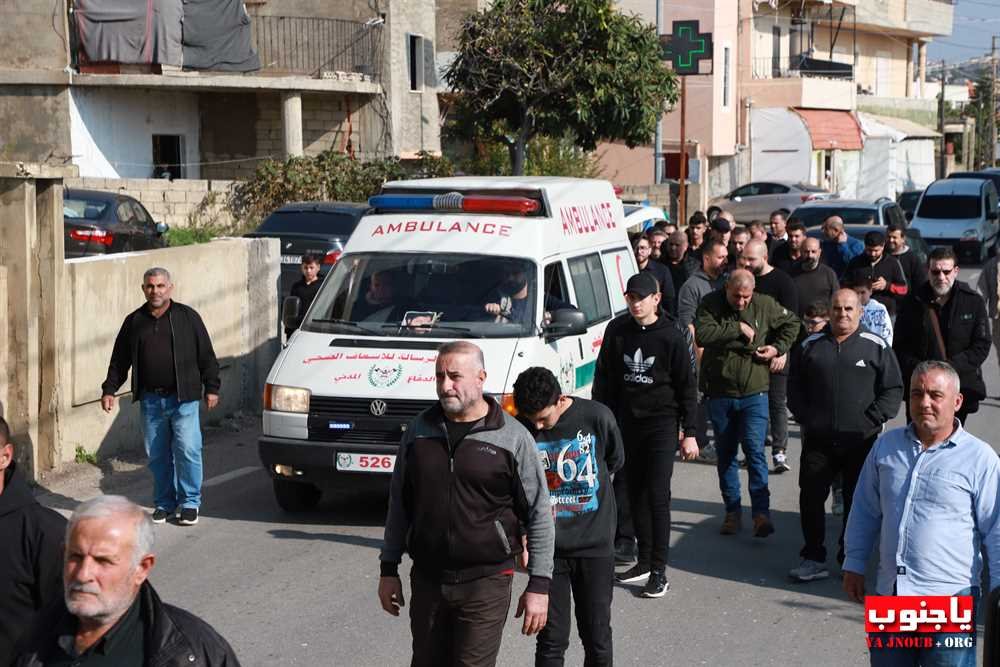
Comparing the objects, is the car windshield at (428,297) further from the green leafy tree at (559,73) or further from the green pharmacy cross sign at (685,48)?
the green pharmacy cross sign at (685,48)

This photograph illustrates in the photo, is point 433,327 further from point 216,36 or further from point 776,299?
point 216,36

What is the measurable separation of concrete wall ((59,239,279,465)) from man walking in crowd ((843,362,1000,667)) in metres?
7.69

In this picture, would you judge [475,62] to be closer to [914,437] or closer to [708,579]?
[708,579]

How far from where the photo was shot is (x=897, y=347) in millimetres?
10195

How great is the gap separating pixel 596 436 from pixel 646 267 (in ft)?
24.6

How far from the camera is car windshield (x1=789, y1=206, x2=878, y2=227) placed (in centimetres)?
2564

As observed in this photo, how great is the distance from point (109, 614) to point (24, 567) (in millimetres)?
1179

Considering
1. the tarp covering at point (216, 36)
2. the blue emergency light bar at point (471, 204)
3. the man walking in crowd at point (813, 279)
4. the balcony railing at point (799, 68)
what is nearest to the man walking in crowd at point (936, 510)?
the blue emergency light bar at point (471, 204)

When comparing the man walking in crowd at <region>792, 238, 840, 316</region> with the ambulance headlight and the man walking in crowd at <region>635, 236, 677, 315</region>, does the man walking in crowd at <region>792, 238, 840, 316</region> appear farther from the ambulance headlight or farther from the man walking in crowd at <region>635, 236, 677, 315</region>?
the ambulance headlight

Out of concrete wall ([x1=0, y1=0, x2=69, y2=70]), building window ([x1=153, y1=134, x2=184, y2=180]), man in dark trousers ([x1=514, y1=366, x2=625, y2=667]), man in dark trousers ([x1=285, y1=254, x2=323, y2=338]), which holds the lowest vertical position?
man in dark trousers ([x1=514, y1=366, x2=625, y2=667])

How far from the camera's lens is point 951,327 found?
32.2 feet

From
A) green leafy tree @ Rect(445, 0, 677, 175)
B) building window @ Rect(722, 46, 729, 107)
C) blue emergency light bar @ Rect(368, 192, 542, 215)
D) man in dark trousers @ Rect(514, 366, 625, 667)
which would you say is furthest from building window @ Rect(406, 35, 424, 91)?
man in dark trousers @ Rect(514, 366, 625, 667)

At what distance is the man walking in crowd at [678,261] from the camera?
573 inches

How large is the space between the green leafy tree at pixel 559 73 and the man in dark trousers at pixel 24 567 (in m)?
22.2
